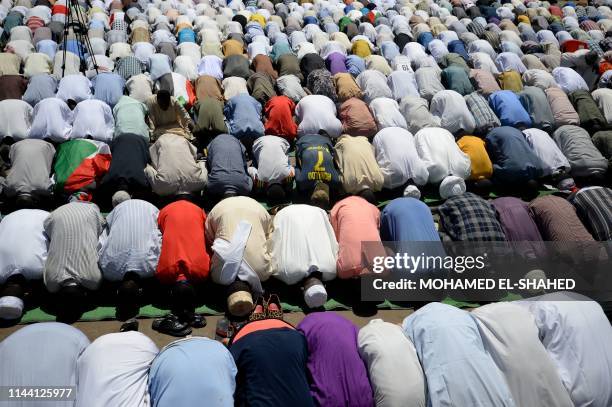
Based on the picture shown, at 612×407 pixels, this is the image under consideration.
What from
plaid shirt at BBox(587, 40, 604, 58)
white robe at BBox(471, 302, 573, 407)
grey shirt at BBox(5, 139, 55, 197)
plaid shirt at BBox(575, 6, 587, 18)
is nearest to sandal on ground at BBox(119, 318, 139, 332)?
grey shirt at BBox(5, 139, 55, 197)

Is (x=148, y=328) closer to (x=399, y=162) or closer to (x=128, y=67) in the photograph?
(x=399, y=162)

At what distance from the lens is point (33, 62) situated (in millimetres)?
7352

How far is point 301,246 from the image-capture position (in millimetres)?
4438

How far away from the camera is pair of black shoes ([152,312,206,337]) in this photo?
13.6ft

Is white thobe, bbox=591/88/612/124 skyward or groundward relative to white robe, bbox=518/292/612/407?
skyward

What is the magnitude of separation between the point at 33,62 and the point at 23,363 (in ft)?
19.4

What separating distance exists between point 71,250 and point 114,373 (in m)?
1.47

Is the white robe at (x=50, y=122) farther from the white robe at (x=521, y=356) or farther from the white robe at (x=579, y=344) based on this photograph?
the white robe at (x=579, y=344)

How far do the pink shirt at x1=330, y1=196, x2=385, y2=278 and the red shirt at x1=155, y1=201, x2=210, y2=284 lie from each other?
1.27 metres

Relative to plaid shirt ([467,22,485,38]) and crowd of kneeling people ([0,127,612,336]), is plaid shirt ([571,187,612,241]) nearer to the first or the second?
crowd of kneeling people ([0,127,612,336])

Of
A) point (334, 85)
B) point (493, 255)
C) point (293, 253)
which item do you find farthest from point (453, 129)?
point (293, 253)

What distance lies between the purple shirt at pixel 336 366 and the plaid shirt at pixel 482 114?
4.29 meters

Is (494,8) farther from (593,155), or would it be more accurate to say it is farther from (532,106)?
(593,155)

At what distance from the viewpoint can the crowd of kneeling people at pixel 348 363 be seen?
302cm
